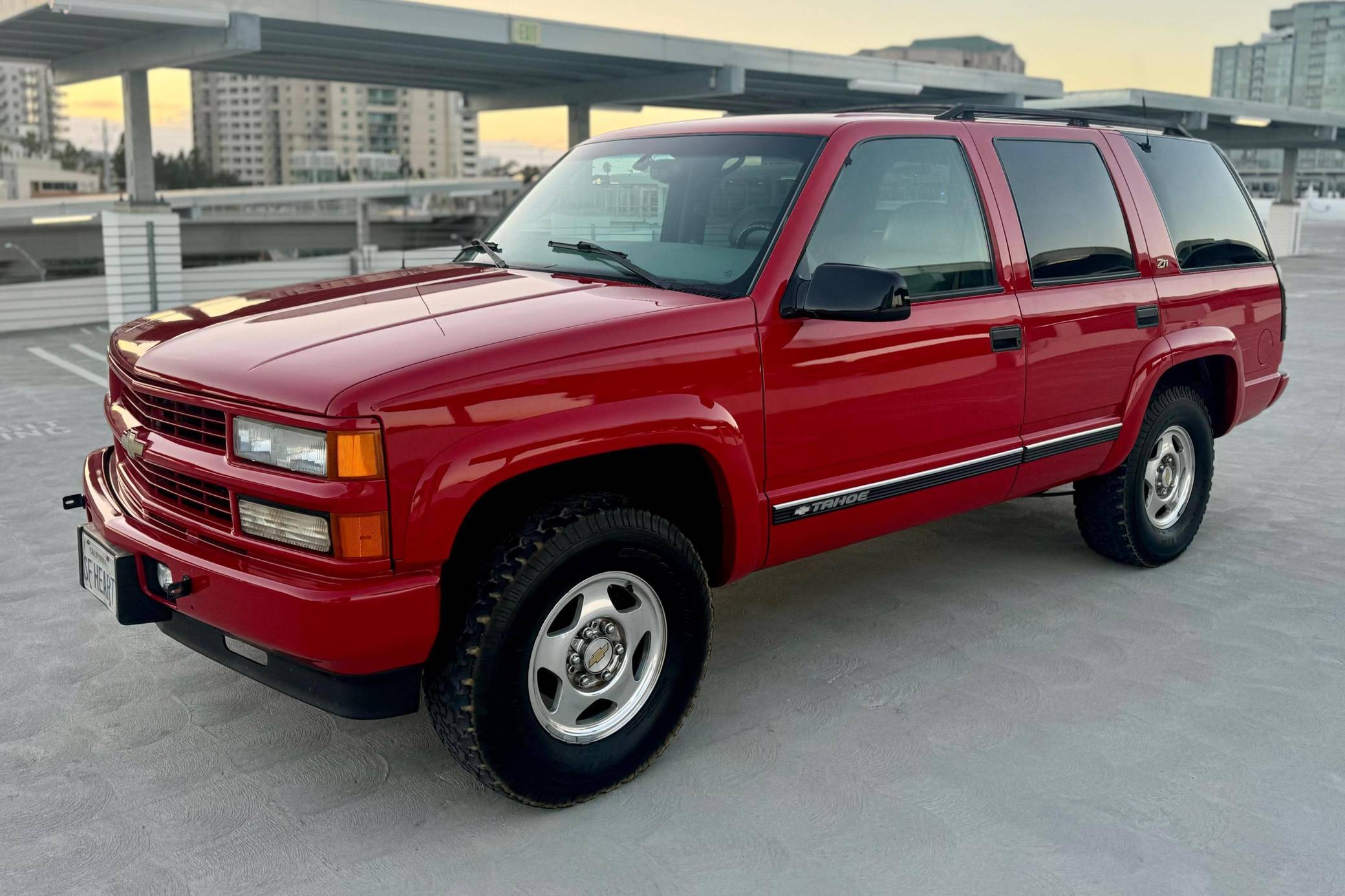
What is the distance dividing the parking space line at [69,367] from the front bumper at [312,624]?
27.5 feet

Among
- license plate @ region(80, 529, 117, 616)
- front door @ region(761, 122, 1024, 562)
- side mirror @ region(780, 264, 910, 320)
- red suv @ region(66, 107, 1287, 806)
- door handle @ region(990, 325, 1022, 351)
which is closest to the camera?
red suv @ region(66, 107, 1287, 806)

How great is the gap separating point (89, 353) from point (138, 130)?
5.14 metres

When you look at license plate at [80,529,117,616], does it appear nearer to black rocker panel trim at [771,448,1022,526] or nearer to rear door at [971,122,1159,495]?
black rocker panel trim at [771,448,1022,526]

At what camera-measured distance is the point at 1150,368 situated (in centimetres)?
502

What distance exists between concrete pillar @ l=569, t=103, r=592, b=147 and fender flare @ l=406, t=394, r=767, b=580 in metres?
19.2

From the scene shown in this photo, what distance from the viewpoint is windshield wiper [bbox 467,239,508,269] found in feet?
14.1

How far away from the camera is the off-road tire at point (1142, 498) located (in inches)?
204

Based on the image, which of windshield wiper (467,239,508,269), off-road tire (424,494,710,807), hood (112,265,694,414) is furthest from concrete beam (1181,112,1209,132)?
off-road tire (424,494,710,807)

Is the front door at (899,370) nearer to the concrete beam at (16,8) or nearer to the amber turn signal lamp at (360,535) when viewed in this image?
the amber turn signal lamp at (360,535)

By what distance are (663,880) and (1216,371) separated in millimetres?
4037

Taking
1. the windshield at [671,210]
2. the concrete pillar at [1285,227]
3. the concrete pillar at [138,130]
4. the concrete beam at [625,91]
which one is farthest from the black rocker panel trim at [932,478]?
the concrete pillar at [1285,227]

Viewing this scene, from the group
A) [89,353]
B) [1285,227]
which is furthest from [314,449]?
[1285,227]

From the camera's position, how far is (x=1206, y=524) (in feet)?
20.4

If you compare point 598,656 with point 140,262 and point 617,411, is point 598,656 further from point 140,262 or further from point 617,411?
point 140,262
